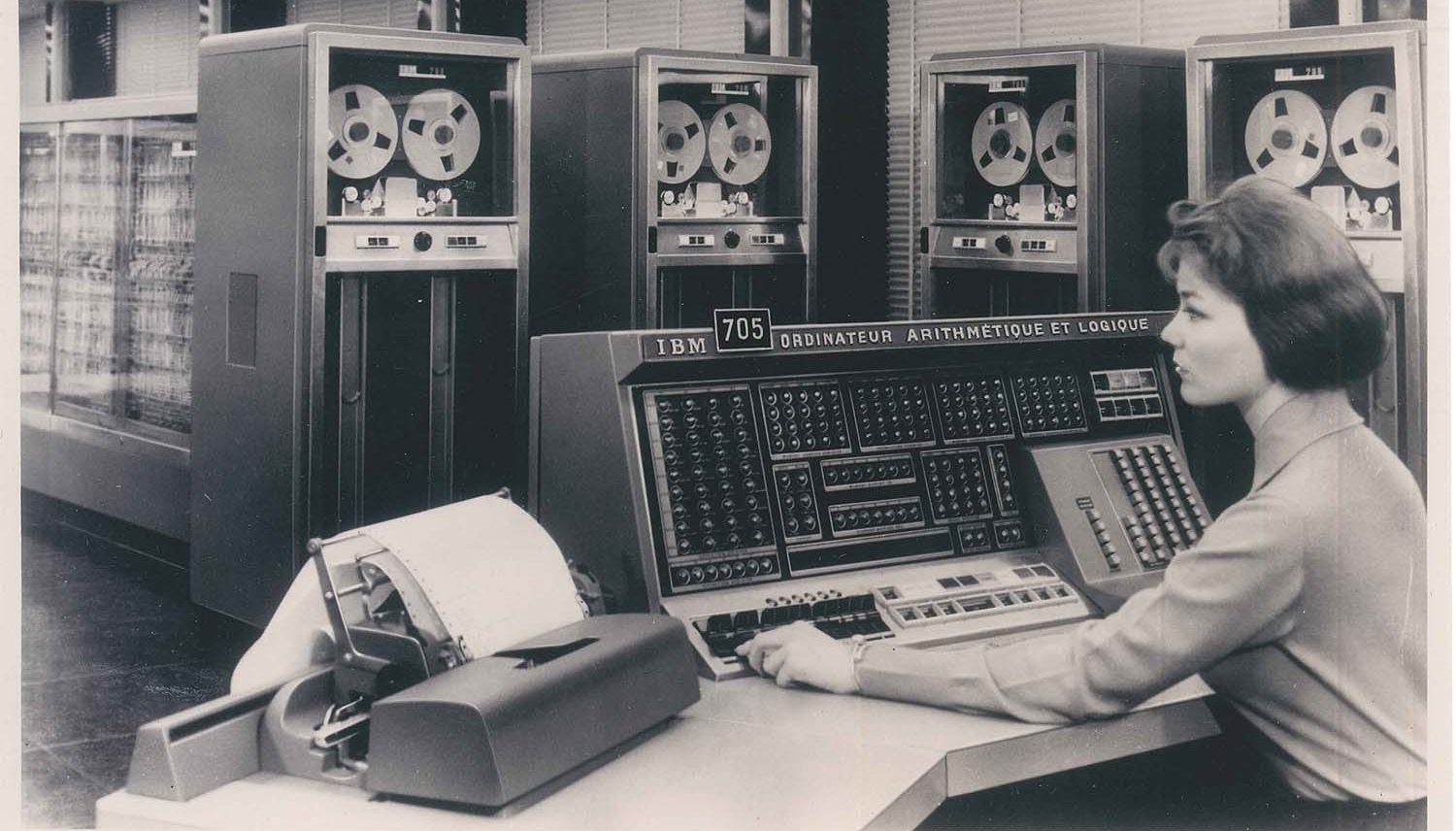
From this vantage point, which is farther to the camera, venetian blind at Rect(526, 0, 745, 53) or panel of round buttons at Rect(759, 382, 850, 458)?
venetian blind at Rect(526, 0, 745, 53)

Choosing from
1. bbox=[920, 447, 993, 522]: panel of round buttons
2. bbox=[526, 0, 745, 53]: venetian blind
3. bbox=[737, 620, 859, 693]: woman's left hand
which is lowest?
bbox=[737, 620, 859, 693]: woman's left hand

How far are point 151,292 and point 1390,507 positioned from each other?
4.75m

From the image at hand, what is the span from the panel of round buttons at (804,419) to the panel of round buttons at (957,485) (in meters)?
0.17

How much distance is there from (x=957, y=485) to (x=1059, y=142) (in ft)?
6.83

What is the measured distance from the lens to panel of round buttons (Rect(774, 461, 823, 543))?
224 cm

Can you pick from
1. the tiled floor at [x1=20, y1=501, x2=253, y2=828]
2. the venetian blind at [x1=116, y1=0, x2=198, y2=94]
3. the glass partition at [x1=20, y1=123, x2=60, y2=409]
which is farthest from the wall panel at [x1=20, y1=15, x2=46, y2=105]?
the tiled floor at [x1=20, y1=501, x2=253, y2=828]

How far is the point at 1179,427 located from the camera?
105 inches

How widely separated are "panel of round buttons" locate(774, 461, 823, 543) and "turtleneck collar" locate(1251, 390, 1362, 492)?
69cm

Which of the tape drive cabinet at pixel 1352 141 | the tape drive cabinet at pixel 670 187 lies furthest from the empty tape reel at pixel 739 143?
the tape drive cabinet at pixel 1352 141

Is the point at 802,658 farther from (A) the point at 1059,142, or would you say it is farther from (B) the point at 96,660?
(B) the point at 96,660

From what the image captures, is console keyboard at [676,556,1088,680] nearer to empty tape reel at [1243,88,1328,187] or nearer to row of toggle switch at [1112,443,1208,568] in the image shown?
row of toggle switch at [1112,443,1208,568]

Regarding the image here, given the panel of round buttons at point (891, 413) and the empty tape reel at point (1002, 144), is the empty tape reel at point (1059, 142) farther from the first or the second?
the panel of round buttons at point (891, 413)

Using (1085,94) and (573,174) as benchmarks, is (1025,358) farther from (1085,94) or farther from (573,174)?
(573,174)

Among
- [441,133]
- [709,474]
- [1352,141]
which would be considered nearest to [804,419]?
[709,474]
